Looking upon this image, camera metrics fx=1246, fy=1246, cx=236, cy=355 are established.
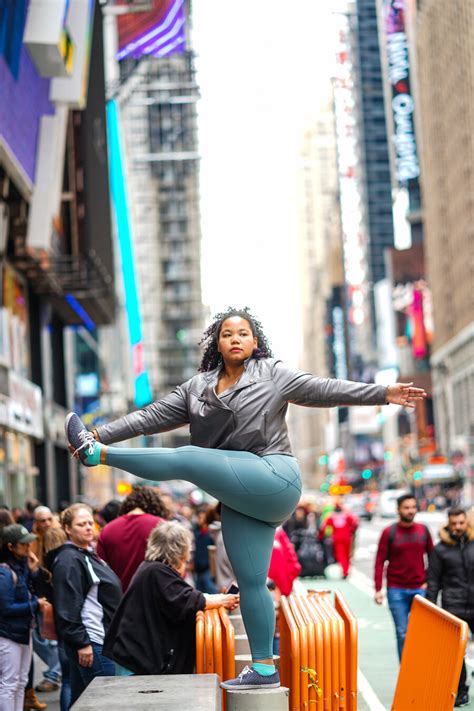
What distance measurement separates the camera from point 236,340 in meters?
5.82

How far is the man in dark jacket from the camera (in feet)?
35.1

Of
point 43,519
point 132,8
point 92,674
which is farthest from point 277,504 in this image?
point 132,8

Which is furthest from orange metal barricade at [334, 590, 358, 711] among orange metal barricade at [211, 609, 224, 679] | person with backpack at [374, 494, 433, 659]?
person with backpack at [374, 494, 433, 659]

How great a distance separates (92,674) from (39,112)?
22.5 metres

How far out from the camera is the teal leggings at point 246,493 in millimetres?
5301

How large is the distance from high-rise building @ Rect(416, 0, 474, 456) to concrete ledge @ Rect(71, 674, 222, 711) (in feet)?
301

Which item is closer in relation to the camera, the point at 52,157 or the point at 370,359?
the point at 52,157

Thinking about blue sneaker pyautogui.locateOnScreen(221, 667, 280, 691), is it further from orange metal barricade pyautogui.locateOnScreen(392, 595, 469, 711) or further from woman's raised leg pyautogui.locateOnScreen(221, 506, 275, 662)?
orange metal barricade pyautogui.locateOnScreen(392, 595, 469, 711)

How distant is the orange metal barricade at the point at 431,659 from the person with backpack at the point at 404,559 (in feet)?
13.1

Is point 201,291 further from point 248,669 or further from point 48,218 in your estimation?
point 248,669

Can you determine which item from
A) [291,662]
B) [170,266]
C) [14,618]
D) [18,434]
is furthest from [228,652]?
[170,266]

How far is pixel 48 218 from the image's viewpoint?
2781 cm

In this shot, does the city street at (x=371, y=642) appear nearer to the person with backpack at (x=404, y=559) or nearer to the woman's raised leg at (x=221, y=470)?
the person with backpack at (x=404, y=559)

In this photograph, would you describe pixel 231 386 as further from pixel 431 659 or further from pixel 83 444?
pixel 431 659
